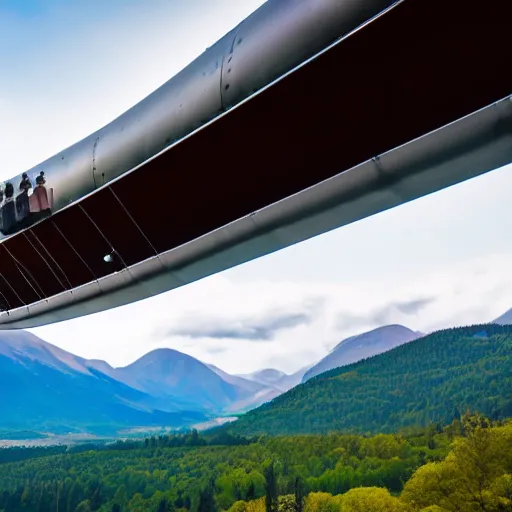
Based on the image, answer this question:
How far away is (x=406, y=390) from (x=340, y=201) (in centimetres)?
13338

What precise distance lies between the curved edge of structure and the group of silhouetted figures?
85 centimetres

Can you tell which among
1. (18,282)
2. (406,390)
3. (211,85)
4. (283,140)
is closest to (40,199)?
(18,282)

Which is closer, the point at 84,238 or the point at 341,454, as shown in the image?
the point at 84,238

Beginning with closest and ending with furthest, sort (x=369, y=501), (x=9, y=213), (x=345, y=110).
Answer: (x=345, y=110)
(x=9, y=213)
(x=369, y=501)

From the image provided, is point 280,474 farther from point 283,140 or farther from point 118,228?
point 283,140

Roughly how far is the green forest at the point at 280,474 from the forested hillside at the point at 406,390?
389 inches

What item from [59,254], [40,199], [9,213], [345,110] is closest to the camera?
[345,110]

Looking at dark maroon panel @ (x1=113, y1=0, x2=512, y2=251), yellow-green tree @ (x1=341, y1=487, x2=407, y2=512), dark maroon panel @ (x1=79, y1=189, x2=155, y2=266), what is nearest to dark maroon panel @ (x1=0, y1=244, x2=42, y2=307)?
dark maroon panel @ (x1=79, y1=189, x2=155, y2=266)

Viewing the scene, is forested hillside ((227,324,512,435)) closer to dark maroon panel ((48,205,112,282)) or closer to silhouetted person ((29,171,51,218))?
dark maroon panel ((48,205,112,282))

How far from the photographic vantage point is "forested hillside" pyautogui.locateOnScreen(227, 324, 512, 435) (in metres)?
116

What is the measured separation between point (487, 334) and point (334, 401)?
134ft

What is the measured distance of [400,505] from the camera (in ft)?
231

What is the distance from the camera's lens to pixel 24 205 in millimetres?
4809

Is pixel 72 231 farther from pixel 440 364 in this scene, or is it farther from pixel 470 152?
pixel 440 364
